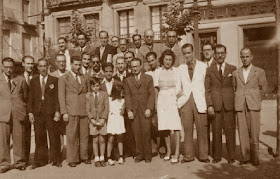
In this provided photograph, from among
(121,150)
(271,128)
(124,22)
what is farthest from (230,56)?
(121,150)

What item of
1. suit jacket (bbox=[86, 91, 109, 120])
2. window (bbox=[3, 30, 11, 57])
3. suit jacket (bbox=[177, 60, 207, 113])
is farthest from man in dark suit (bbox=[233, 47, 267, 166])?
window (bbox=[3, 30, 11, 57])

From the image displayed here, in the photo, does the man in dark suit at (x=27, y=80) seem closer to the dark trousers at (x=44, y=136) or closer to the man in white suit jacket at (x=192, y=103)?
the dark trousers at (x=44, y=136)

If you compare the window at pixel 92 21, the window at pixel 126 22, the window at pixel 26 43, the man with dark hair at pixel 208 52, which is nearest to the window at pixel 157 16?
the window at pixel 126 22

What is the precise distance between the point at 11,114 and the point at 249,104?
456 centimetres

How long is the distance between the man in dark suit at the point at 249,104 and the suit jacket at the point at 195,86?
629 mm

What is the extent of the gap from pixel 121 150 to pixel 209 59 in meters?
2.58

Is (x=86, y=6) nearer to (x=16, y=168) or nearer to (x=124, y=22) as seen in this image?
(x=124, y=22)

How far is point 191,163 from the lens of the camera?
6.38 meters

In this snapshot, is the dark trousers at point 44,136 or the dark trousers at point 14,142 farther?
the dark trousers at point 44,136

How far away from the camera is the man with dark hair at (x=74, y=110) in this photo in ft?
21.7

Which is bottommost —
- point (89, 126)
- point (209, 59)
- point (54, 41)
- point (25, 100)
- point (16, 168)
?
point (16, 168)

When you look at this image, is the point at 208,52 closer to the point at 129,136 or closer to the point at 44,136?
the point at 129,136

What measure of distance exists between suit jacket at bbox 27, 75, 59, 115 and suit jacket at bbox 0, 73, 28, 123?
0.13 metres

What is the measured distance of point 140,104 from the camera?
675cm
